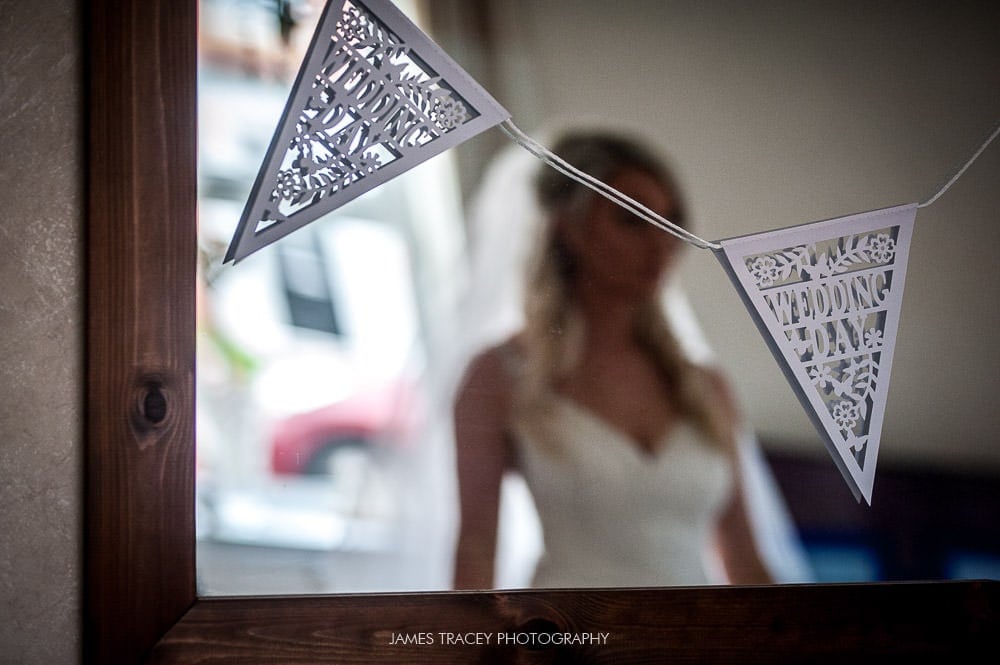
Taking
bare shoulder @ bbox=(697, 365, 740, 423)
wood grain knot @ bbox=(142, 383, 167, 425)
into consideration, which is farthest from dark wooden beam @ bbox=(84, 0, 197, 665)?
bare shoulder @ bbox=(697, 365, 740, 423)

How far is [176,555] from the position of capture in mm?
817

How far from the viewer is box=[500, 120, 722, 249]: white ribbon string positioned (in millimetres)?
871

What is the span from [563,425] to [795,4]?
0.51m

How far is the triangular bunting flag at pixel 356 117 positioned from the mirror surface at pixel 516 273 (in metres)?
0.02

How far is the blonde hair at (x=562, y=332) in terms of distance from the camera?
0.86 meters

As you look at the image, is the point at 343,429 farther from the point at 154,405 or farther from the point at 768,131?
the point at 768,131

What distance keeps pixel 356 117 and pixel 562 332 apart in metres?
0.30

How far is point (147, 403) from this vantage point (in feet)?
2.71

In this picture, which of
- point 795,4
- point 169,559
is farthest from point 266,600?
point 795,4

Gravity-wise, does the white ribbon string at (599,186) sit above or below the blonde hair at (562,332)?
above

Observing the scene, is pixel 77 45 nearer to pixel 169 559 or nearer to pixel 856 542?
pixel 169 559

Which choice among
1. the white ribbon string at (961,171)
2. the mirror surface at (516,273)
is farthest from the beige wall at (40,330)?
the white ribbon string at (961,171)

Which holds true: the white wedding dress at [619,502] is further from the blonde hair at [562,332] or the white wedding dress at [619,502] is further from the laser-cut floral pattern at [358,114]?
the laser-cut floral pattern at [358,114]

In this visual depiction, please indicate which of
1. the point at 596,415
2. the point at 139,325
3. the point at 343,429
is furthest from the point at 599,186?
the point at 139,325
